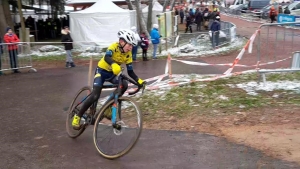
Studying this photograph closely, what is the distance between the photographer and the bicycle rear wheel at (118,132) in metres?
5.53

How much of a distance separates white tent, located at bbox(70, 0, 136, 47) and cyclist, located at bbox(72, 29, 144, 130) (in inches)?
703

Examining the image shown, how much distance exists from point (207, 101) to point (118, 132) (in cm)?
315

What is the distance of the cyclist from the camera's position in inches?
223

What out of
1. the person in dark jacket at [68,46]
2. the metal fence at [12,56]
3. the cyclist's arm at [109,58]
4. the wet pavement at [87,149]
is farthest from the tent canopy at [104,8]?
the cyclist's arm at [109,58]

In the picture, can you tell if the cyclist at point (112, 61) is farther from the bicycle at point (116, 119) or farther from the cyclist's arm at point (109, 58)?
the bicycle at point (116, 119)

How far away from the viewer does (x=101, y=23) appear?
79.2ft

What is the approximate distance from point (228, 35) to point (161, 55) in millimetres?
4414

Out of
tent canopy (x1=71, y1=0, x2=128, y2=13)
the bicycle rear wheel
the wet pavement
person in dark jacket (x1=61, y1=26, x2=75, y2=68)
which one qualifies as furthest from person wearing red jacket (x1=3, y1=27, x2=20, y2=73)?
the bicycle rear wheel

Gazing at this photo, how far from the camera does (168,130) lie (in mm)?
6879

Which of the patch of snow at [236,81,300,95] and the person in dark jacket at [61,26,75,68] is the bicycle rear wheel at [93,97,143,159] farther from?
the person in dark jacket at [61,26,75,68]

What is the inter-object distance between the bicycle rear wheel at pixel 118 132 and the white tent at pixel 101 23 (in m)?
18.3

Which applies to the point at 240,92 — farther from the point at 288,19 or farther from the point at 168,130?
Answer: the point at 288,19

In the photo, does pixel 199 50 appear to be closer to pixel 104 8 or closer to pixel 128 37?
pixel 104 8

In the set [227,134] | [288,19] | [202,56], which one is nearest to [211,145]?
[227,134]
